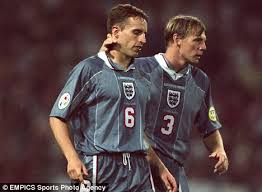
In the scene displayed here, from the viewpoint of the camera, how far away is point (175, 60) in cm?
469

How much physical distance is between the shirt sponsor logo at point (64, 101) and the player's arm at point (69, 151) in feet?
0.25

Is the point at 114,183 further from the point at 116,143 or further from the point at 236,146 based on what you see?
the point at 236,146

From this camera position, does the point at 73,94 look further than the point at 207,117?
No

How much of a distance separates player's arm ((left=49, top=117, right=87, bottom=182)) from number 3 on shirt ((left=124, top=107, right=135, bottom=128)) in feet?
1.12

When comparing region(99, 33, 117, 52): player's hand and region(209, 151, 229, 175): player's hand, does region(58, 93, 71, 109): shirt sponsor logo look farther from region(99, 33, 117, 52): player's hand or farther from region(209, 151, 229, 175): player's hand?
region(209, 151, 229, 175): player's hand

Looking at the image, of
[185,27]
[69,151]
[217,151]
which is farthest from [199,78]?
[69,151]

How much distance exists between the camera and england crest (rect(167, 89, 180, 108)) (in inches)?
179

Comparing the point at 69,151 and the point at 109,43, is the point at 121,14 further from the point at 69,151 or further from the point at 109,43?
the point at 69,151

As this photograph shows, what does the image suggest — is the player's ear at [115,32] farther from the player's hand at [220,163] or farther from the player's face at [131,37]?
the player's hand at [220,163]

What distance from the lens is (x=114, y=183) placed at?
13.1 feet

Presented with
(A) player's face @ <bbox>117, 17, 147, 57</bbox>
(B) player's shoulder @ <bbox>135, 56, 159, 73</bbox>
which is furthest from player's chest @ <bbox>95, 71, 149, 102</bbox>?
(B) player's shoulder @ <bbox>135, 56, 159, 73</bbox>

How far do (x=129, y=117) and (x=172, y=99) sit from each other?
2.05 ft

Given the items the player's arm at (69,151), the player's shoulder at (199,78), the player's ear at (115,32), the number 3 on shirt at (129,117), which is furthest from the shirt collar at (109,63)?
the player's shoulder at (199,78)

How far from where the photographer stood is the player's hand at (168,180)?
4238 millimetres
